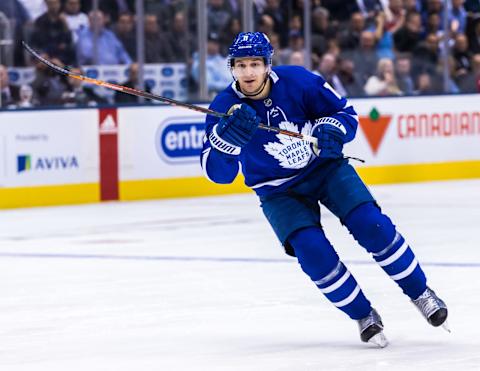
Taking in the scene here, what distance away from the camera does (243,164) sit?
5.73 meters

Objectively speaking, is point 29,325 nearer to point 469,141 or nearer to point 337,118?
point 337,118

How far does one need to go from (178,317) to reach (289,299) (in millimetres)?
711

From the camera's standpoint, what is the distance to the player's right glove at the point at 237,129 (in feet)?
17.5

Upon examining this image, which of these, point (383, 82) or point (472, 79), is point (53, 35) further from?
point (472, 79)

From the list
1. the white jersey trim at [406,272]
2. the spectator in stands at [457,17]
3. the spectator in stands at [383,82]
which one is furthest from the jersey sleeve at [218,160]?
the spectator in stands at [457,17]

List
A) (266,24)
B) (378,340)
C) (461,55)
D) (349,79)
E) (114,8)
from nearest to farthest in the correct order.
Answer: (378,340) < (114,8) < (266,24) < (349,79) < (461,55)

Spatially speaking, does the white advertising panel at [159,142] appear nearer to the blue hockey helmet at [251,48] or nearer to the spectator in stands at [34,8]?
the spectator in stands at [34,8]

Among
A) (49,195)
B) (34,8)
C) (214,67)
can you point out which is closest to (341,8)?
(214,67)

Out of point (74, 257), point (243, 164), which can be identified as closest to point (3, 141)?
point (74, 257)

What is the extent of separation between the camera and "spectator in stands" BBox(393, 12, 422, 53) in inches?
585

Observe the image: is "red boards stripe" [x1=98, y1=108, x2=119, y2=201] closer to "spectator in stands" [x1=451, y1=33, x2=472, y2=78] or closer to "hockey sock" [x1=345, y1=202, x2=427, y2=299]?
"spectator in stands" [x1=451, y1=33, x2=472, y2=78]

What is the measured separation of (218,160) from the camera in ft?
18.1

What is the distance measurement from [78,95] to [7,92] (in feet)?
2.49

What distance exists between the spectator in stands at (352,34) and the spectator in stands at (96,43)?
2.77 metres
